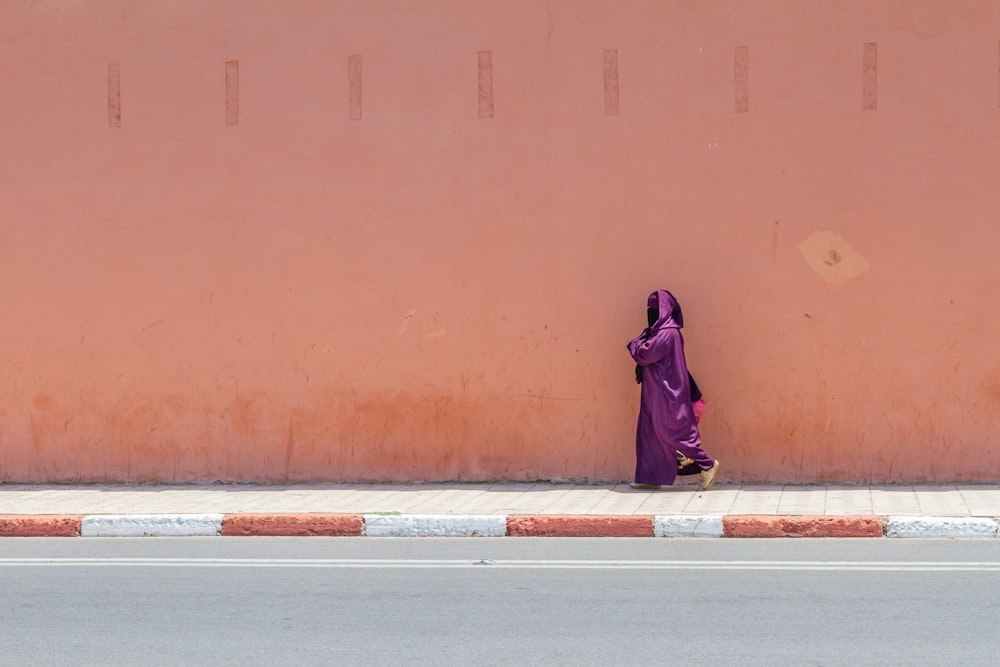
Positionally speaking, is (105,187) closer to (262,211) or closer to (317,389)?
(262,211)

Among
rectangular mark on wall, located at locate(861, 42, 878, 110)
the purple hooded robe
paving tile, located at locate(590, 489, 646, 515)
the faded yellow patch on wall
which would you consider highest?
rectangular mark on wall, located at locate(861, 42, 878, 110)

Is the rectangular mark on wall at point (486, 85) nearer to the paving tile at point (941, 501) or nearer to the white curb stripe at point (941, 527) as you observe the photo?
the paving tile at point (941, 501)

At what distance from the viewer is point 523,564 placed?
24.0 ft

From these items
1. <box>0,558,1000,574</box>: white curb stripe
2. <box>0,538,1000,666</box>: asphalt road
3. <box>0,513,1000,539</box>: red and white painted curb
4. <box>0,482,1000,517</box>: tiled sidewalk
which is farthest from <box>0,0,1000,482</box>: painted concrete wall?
<box>0,558,1000,574</box>: white curb stripe

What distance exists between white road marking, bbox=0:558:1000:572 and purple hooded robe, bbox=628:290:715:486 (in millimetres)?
2440

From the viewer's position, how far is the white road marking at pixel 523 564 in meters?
6.97

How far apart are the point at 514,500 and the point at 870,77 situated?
4025 millimetres

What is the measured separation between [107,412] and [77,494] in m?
0.80

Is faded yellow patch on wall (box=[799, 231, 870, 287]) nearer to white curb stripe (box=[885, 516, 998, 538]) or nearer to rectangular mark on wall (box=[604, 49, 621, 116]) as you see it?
rectangular mark on wall (box=[604, 49, 621, 116])

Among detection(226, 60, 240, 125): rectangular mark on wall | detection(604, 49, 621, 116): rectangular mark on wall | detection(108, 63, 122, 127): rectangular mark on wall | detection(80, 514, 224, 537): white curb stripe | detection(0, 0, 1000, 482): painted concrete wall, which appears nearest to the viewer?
detection(80, 514, 224, 537): white curb stripe

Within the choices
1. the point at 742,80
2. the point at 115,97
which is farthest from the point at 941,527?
the point at 115,97

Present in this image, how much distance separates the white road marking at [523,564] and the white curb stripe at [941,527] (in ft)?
3.23

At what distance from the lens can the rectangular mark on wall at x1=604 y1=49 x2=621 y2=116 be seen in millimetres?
10211

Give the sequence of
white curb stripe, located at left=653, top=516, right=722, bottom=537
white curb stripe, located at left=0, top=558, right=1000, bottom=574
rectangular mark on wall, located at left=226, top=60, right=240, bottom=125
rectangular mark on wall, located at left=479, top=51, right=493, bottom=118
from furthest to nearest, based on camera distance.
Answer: rectangular mark on wall, located at left=226, top=60, right=240, bottom=125 < rectangular mark on wall, located at left=479, top=51, right=493, bottom=118 < white curb stripe, located at left=653, top=516, right=722, bottom=537 < white curb stripe, located at left=0, top=558, right=1000, bottom=574
